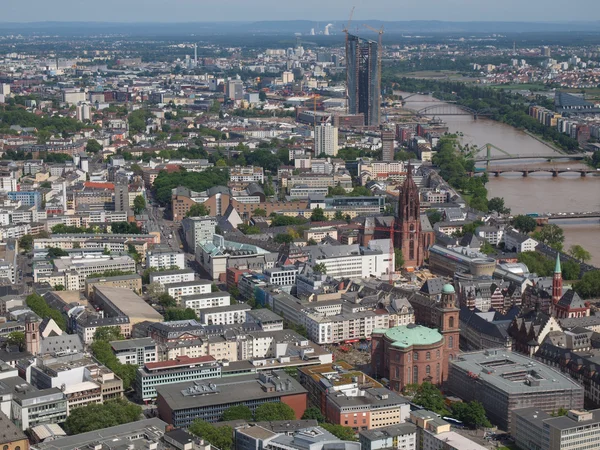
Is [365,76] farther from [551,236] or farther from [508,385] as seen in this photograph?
[508,385]

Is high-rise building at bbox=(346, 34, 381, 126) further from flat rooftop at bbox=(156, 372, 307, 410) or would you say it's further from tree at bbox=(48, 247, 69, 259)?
flat rooftop at bbox=(156, 372, 307, 410)

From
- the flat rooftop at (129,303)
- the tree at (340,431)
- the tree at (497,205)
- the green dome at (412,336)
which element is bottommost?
the tree at (497,205)

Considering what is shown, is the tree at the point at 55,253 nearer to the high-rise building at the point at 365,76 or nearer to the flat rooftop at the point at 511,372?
the flat rooftop at the point at 511,372

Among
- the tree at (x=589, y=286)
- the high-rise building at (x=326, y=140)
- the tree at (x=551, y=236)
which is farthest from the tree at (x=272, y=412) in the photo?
the high-rise building at (x=326, y=140)

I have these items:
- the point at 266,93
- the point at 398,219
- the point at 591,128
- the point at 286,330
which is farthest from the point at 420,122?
the point at 286,330

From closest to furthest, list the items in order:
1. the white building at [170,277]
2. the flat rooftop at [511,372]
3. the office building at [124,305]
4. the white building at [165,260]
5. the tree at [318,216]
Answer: the flat rooftop at [511,372], the office building at [124,305], the white building at [170,277], the white building at [165,260], the tree at [318,216]

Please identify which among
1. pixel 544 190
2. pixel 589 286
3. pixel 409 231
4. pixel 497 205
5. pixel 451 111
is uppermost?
pixel 409 231

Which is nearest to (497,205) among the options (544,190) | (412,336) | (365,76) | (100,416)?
(544,190)

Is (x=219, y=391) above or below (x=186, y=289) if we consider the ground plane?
above
